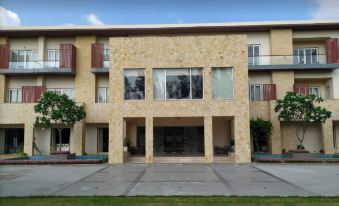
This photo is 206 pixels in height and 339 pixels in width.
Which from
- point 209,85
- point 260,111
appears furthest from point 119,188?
point 260,111

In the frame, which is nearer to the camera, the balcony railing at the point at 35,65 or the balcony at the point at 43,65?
the balcony at the point at 43,65

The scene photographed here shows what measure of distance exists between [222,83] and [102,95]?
11542mm

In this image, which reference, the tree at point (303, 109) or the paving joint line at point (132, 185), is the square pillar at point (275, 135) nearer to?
the tree at point (303, 109)

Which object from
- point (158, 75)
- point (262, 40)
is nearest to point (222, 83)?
point (158, 75)

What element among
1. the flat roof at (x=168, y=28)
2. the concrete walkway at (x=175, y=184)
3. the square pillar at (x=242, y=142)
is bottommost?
the concrete walkway at (x=175, y=184)

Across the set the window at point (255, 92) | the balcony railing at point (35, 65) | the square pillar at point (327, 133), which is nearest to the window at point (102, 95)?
the balcony railing at point (35, 65)

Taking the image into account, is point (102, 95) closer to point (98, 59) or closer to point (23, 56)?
point (98, 59)

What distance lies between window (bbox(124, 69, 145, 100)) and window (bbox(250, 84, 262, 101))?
10457 mm

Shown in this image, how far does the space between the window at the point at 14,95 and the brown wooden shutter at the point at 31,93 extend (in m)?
1.77

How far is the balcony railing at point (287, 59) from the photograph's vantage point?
2991cm

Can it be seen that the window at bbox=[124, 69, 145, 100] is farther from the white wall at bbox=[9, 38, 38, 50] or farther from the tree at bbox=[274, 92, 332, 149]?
the white wall at bbox=[9, 38, 38, 50]

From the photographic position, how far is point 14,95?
3194 centimetres

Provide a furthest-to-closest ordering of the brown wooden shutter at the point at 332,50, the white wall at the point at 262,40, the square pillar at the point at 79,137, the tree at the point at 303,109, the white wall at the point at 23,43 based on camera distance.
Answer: the white wall at the point at 23,43 → the white wall at the point at 262,40 → the square pillar at the point at 79,137 → the brown wooden shutter at the point at 332,50 → the tree at the point at 303,109

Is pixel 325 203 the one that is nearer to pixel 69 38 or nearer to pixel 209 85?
pixel 209 85
